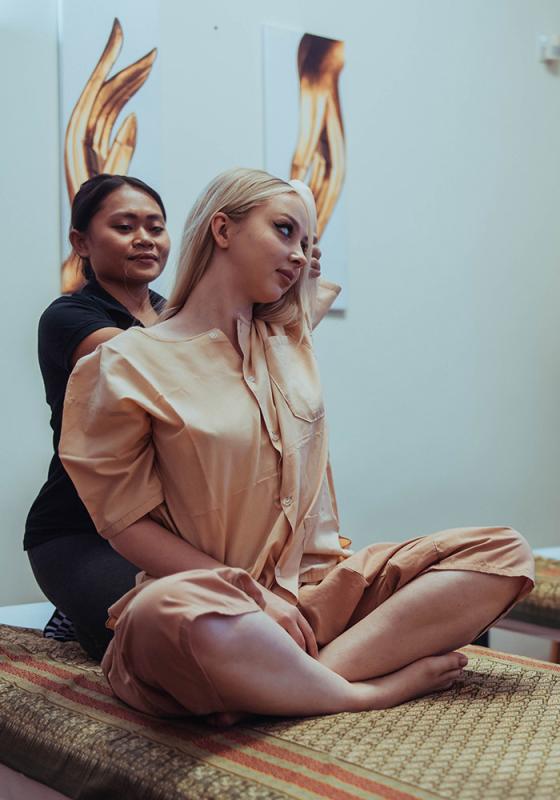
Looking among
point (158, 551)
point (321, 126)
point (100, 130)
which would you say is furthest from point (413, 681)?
point (321, 126)

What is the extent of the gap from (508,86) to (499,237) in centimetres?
58

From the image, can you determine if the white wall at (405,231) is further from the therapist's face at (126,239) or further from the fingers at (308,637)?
the fingers at (308,637)

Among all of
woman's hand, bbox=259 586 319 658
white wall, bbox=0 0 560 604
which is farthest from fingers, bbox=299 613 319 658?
white wall, bbox=0 0 560 604

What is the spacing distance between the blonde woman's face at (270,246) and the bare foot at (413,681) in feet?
2.16

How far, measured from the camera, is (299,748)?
56.2 inches

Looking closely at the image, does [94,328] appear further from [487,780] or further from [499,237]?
[499,237]

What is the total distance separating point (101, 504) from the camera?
163cm

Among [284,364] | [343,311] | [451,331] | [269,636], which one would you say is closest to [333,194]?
[343,311]

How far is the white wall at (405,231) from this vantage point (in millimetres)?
2840

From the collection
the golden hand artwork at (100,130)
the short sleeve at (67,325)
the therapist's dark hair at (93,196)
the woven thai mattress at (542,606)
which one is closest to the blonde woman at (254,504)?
the short sleeve at (67,325)

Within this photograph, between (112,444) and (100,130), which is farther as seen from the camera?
(100,130)

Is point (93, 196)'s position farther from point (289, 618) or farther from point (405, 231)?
point (405, 231)

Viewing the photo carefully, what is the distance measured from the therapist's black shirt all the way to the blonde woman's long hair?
35 centimetres

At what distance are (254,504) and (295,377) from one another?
0.27m
